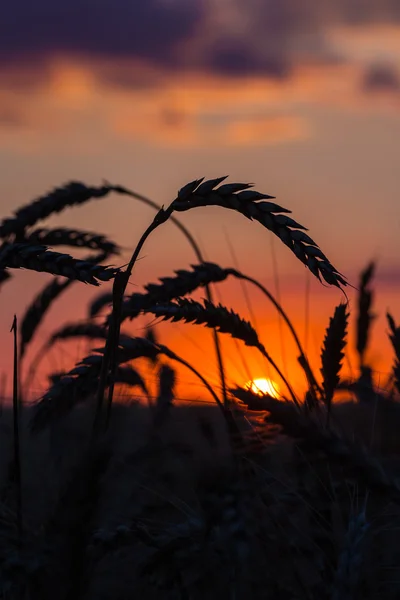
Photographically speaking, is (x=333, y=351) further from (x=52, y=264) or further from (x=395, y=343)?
(x=52, y=264)

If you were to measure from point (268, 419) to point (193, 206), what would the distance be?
59cm

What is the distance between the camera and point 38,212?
3.74 m

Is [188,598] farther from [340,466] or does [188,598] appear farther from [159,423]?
[159,423]

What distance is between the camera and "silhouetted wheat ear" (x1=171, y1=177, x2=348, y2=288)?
2.08 meters

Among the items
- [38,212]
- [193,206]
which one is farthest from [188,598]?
[38,212]

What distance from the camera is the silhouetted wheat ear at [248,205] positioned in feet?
6.82

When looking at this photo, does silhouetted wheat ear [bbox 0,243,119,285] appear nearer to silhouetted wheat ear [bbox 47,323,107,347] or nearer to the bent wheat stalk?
the bent wheat stalk

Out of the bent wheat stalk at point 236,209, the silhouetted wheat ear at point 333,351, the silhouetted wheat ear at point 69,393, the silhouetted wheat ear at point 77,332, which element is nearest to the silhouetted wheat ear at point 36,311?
the silhouetted wheat ear at point 77,332

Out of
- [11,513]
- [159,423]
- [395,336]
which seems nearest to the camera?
[11,513]

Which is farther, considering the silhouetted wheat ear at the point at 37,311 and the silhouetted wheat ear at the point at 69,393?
the silhouetted wheat ear at the point at 37,311

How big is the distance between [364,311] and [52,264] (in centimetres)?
365

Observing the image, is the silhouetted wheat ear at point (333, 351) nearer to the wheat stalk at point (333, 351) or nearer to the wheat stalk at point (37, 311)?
the wheat stalk at point (333, 351)

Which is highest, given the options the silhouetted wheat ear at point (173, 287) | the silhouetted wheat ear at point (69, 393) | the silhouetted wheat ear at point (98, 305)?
the silhouetted wheat ear at point (98, 305)

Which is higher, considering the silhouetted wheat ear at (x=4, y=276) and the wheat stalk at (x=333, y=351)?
the silhouetted wheat ear at (x=4, y=276)
